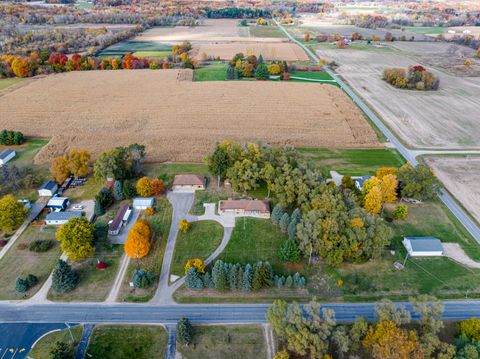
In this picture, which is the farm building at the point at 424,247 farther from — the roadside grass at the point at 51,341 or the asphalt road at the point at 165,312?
the roadside grass at the point at 51,341

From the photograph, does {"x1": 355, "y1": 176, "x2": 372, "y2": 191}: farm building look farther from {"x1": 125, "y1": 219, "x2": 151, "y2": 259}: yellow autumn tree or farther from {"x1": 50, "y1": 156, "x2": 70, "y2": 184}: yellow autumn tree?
{"x1": 50, "y1": 156, "x2": 70, "y2": 184}: yellow autumn tree

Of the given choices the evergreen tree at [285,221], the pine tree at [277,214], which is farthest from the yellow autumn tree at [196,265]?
the pine tree at [277,214]

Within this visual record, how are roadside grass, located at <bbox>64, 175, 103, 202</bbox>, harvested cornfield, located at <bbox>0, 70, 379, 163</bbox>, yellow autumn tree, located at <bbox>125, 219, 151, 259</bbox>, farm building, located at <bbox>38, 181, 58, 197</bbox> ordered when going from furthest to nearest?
harvested cornfield, located at <bbox>0, 70, 379, 163</bbox>
roadside grass, located at <bbox>64, 175, 103, 202</bbox>
farm building, located at <bbox>38, 181, 58, 197</bbox>
yellow autumn tree, located at <bbox>125, 219, 151, 259</bbox>

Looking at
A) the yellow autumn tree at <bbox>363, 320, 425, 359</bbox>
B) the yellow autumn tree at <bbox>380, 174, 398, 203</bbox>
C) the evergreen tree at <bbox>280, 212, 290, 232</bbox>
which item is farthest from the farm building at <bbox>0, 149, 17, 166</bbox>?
the yellow autumn tree at <bbox>380, 174, 398, 203</bbox>

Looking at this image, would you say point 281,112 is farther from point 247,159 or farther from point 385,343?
point 385,343

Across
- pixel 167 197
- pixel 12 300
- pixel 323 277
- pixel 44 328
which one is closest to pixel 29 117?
pixel 167 197
